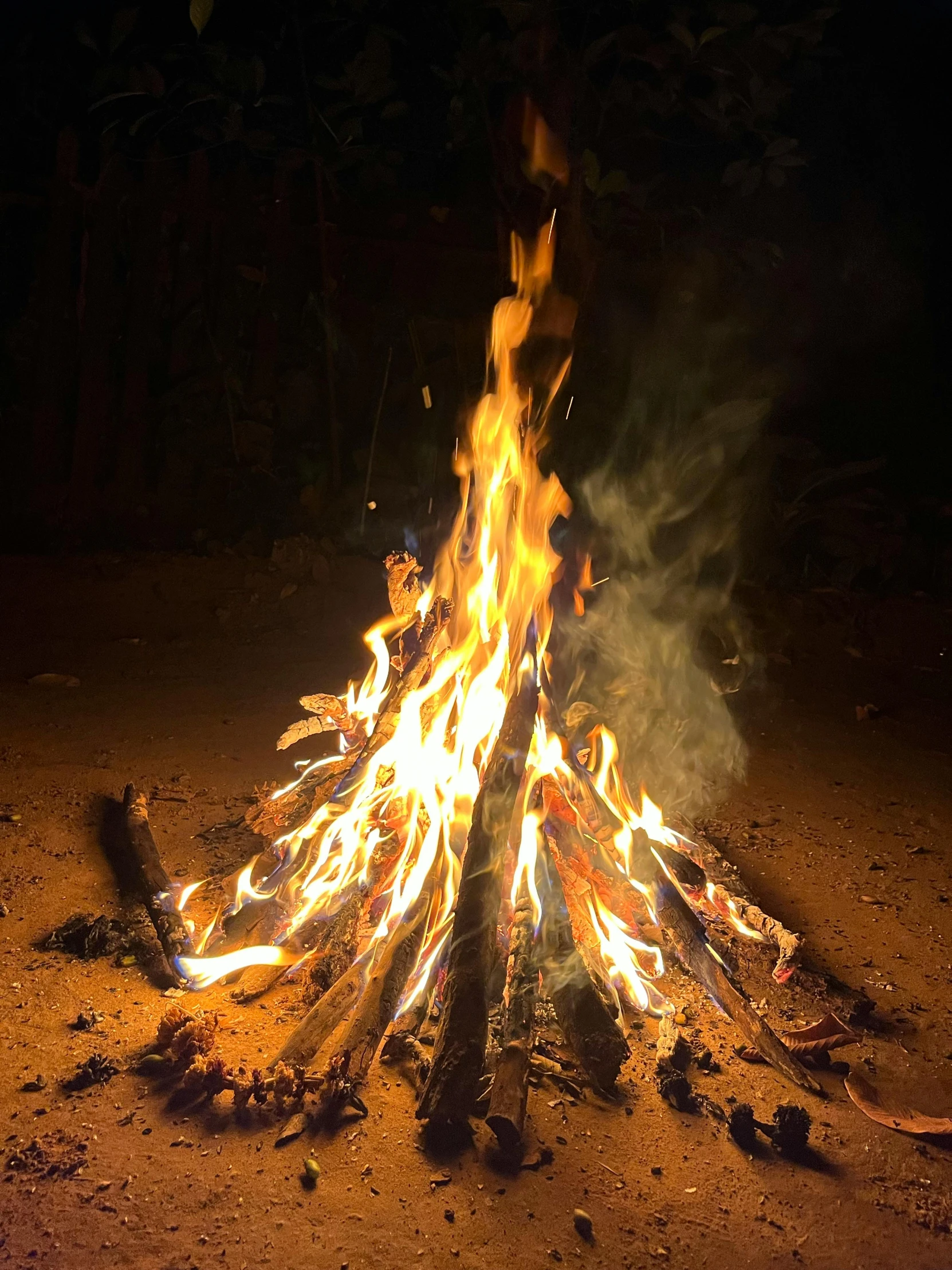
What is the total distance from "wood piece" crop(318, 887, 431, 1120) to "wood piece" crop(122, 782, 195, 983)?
2.06 ft

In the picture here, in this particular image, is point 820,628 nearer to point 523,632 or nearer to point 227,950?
point 523,632

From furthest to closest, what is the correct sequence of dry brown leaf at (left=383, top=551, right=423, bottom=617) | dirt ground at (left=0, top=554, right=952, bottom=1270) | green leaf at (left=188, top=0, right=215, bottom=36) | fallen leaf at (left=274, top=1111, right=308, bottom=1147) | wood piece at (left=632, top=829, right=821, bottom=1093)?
green leaf at (left=188, top=0, right=215, bottom=36)
dry brown leaf at (left=383, top=551, right=423, bottom=617)
wood piece at (left=632, top=829, right=821, bottom=1093)
fallen leaf at (left=274, top=1111, right=308, bottom=1147)
dirt ground at (left=0, top=554, right=952, bottom=1270)

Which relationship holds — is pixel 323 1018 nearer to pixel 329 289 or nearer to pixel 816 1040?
pixel 816 1040

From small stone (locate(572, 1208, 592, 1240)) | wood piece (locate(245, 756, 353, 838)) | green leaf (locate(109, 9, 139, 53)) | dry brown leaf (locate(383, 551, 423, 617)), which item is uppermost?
green leaf (locate(109, 9, 139, 53))

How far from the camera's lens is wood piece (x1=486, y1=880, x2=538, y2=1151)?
6.72 ft

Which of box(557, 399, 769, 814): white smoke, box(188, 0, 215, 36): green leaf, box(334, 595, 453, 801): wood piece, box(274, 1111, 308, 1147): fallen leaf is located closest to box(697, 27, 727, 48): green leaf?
box(188, 0, 215, 36): green leaf

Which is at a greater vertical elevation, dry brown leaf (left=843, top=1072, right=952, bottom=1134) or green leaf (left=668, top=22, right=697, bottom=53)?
green leaf (left=668, top=22, right=697, bottom=53)

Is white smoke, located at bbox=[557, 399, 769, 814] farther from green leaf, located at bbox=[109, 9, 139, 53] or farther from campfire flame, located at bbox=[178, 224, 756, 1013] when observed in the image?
green leaf, located at bbox=[109, 9, 139, 53]

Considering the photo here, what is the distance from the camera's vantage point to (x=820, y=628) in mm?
6234

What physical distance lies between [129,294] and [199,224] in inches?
25.4

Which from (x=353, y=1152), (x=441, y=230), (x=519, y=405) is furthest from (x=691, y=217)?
(x=353, y=1152)

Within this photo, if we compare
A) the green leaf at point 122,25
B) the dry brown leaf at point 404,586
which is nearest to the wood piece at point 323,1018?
the dry brown leaf at point 404,586

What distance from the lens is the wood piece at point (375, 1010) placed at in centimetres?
216

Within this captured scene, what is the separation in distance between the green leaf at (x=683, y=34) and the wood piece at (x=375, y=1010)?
149 inches
